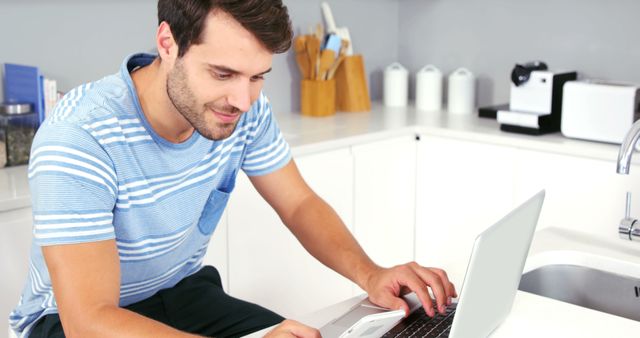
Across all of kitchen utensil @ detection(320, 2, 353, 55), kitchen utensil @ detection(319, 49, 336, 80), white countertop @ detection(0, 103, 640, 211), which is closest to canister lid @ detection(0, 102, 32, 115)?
white countertop @ detection(0, 103, 640, 211)

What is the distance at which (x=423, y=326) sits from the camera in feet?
4.43

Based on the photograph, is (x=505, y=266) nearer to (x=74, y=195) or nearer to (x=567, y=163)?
(x=74, y=195)

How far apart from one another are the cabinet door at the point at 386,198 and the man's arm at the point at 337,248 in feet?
3.33

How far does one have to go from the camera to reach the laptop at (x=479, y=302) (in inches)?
43.8

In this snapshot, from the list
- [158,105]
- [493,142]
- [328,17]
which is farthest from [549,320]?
[328,17]

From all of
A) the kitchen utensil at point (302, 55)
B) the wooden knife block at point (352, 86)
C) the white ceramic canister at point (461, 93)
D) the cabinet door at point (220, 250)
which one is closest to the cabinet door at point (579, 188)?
the white ceramic canister at point (461, 93)

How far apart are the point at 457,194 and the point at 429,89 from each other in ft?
1.85

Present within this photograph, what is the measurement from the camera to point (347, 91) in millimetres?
3377

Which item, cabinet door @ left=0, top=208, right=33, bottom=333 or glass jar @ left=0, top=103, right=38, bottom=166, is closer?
cabinet door @ left=0, top=208, right=33, bottom=333

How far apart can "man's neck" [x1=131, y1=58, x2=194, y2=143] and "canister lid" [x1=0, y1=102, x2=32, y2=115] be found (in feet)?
3.03

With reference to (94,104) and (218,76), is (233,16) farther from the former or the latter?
(94,104)

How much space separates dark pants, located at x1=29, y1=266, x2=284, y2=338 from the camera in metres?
1.76

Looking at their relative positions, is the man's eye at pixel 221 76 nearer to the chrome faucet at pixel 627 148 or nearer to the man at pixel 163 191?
the man at pixel 163 191

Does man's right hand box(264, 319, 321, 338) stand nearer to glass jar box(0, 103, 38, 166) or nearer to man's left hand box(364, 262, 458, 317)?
man's left hand box(364, 262, 458, 317)
